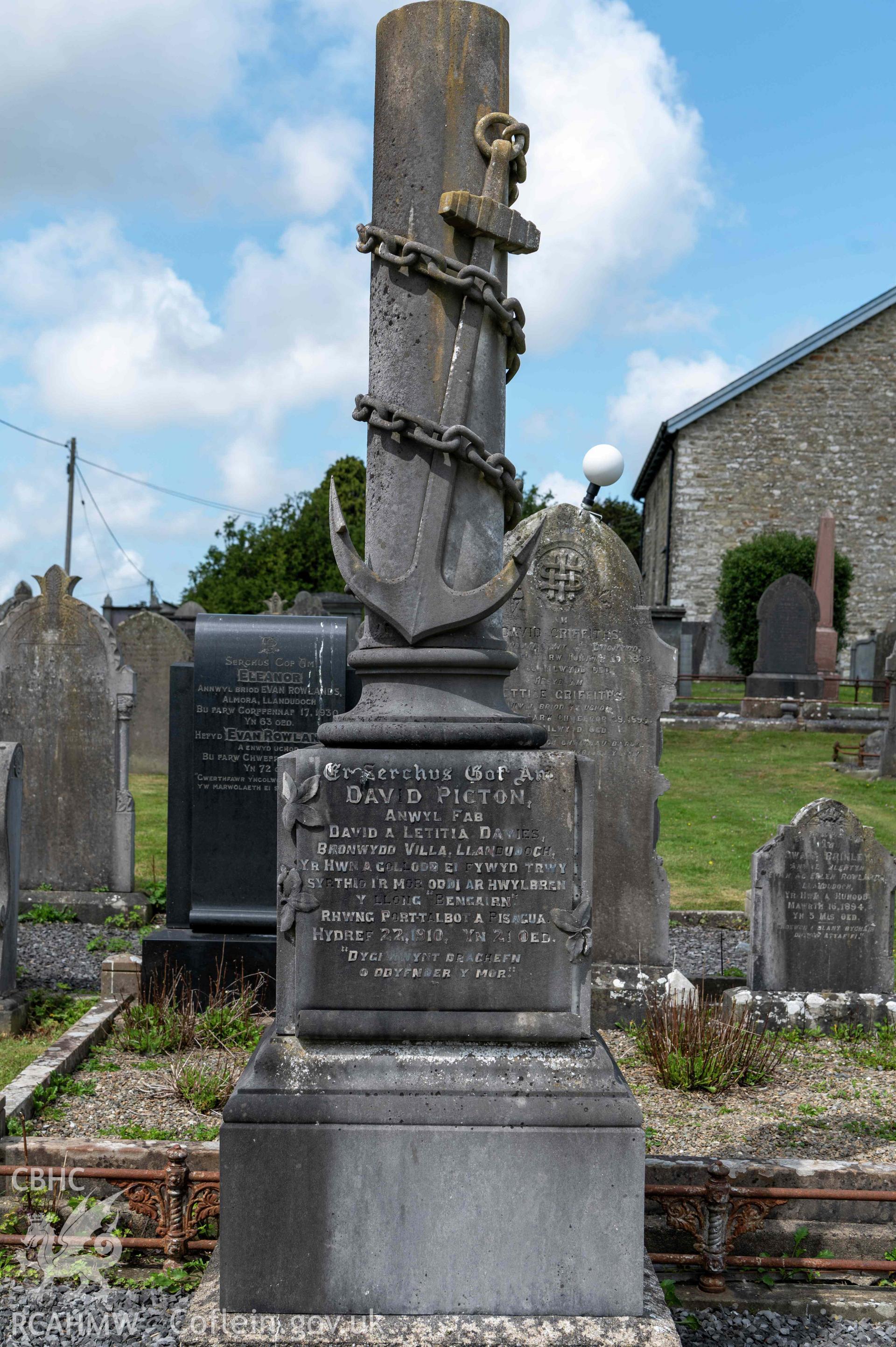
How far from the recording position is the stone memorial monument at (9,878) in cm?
641

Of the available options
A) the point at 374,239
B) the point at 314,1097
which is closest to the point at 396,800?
the point at 314,1097

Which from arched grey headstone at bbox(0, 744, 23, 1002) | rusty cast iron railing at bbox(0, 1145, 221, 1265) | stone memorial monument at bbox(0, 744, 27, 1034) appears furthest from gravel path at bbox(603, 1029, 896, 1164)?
arched grey headstone at bbox(0, 744, 23, 1002)

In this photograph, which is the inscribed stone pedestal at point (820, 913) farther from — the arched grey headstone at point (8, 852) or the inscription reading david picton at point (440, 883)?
the arched grey headstone at point (8, 852)

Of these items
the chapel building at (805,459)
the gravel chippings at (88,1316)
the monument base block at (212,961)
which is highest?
the chapel building at (805,459)

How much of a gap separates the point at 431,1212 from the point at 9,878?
413 centimetres

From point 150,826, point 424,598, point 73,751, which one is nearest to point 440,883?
point 424,598

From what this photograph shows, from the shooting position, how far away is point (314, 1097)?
3189 millimetres

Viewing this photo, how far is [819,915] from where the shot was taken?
21.8 feet

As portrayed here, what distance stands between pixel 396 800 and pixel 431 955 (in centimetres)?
45

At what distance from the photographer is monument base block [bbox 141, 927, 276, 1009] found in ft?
21.2

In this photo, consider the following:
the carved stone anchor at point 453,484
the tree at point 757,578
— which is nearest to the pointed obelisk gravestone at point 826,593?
the tree at point 757,578

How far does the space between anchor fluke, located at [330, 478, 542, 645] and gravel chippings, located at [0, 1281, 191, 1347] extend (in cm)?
214

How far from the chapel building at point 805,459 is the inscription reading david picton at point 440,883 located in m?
31.1

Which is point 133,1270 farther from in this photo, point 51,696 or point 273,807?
point 51,696
